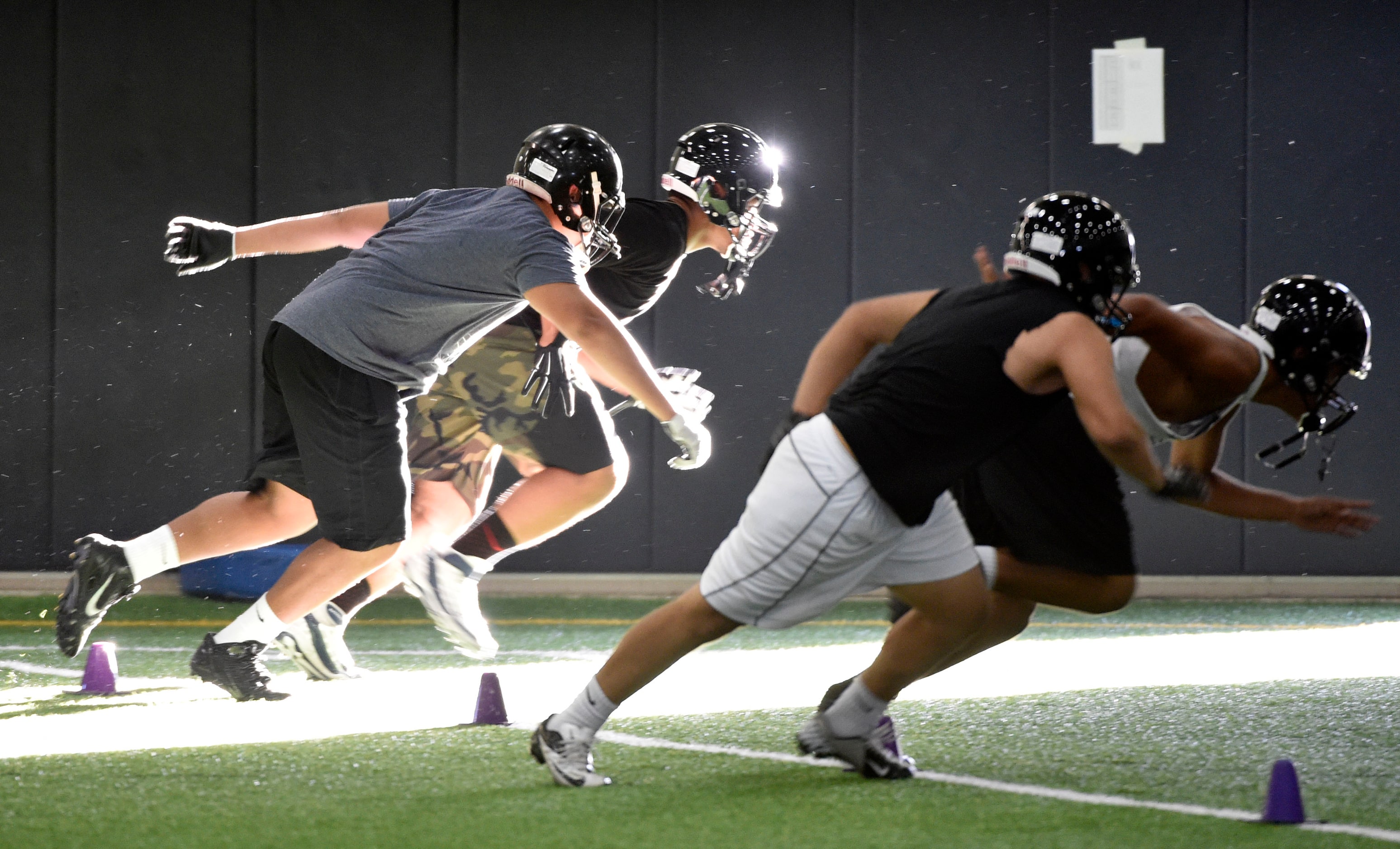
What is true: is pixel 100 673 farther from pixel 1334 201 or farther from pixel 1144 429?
pixel 1334 201

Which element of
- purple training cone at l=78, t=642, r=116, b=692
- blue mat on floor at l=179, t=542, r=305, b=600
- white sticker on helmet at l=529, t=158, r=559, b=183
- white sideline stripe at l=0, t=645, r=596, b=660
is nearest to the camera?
white sticker on helmet at l=529, t=158, r=559, b=183

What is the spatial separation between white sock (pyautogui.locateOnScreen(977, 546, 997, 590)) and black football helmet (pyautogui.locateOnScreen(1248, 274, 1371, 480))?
0.72m

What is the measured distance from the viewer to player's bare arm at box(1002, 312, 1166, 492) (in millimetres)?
3002

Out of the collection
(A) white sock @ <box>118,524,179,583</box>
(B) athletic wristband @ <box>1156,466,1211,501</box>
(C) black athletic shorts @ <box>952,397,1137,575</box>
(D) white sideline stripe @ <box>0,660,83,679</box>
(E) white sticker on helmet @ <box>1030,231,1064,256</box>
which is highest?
(E) white sticker on helmet @ <box>1030,231,1064,256</box>

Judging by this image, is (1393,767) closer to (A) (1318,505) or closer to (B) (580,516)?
(A) (1318,505)

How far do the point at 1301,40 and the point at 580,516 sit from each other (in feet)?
18.0

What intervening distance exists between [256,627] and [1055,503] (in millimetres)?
2309

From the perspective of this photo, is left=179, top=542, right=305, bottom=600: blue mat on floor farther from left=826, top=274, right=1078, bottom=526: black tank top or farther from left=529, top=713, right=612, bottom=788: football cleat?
left=826, top=274, right=1078, bottom=526: black tank top

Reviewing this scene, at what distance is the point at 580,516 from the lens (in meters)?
5.26

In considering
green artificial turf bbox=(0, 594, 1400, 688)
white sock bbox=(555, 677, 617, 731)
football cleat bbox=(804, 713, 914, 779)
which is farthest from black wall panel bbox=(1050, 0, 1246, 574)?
white sock bbox=(555, 677, 617, 731)

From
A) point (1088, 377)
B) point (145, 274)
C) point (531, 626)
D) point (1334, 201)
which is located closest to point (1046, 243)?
point (1088, 377)

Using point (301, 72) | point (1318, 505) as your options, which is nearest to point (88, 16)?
point (301, 72)

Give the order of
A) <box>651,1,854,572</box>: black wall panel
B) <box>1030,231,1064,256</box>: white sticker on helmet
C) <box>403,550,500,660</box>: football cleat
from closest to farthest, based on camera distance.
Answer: <box>1030,231,1064,256</box>: white sticker on helmet → <box>403,550,500,660</box>: football cleat → <box>651,1,854,572</box>: black wall panel

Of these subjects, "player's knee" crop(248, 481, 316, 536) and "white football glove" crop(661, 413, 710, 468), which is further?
"player's knee" crop(248, 481, 316, 536)
